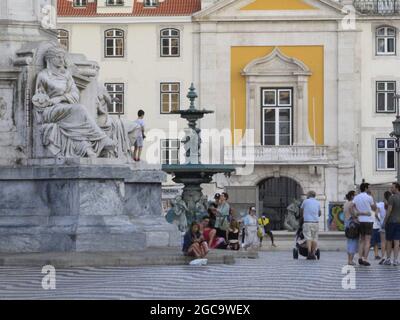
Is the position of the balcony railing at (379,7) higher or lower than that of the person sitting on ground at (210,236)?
higher

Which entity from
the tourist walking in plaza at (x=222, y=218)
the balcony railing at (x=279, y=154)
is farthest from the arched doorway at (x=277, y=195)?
the tourist walking in plaza at (x=222, y=218)

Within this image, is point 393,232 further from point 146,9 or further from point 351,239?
point 146,9

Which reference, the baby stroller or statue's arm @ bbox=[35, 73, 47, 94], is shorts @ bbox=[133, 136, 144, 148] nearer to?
the baby stroller

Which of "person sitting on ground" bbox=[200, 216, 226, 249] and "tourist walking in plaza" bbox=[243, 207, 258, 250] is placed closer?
"person sitting on ground" bbox=[200, 216, 226, 249]

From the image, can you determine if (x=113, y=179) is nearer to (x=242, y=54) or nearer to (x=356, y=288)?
(x=356, y=288)

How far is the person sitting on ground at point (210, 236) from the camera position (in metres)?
30.8

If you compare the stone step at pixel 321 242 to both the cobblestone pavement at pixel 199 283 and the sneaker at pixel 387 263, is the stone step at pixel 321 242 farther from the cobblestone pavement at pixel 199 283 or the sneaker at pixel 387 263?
the cobblestone pavement at pixel 199 283

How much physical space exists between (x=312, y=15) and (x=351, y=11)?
1687 millimetres

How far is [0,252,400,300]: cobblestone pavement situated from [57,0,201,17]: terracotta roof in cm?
4675

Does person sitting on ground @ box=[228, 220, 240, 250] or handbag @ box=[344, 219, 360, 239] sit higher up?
handbag @ box=[344, 219, 360, 239]

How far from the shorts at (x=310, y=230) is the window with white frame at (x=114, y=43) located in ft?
137

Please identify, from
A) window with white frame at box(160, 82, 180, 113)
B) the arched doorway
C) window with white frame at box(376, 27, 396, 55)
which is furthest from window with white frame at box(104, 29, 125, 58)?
window with white frame at box(376, 27, 396, 55)

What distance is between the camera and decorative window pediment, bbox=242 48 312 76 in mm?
71438
